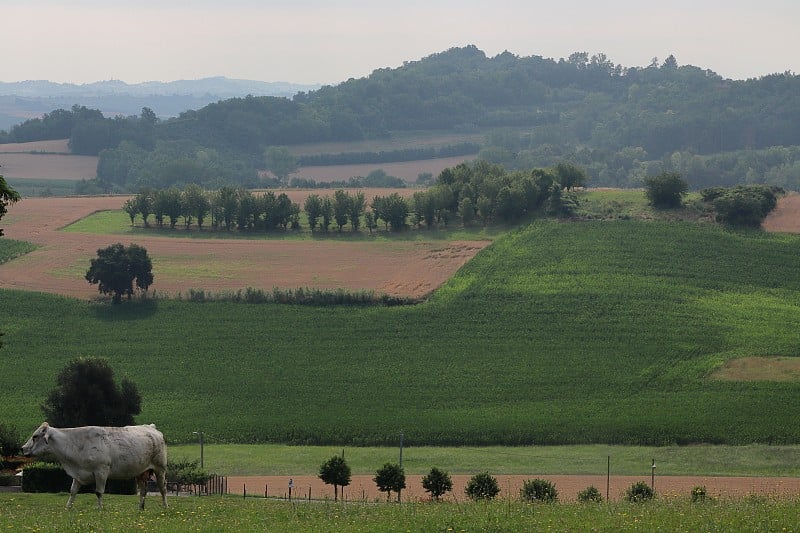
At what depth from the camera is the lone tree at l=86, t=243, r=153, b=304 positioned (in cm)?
10144

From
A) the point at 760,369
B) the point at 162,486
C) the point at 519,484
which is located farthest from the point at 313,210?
the point at 162,486

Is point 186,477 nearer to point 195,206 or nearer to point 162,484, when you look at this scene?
point 162,484

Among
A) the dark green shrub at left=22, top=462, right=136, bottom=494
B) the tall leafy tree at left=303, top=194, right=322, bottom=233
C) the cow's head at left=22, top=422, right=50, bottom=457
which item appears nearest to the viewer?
the cow's head at left=22, top=422, right=50, bottom=457

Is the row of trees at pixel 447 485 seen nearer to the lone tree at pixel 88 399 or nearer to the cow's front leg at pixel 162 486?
the cow's front leg at pixel 162 486

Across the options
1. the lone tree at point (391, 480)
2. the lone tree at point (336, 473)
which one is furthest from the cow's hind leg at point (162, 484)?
the lone tree at point (336, 473)

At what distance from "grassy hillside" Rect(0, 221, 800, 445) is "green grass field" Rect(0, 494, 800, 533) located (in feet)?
116

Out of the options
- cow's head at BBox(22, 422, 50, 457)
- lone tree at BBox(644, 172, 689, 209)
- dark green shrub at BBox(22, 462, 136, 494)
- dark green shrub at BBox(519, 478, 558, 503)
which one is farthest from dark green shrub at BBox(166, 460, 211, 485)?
lone tree at BBox(644, 172, 689, 209)

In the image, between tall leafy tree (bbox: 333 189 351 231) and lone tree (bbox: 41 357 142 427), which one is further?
tall leafy tree (bbox: 333 189 351 231)

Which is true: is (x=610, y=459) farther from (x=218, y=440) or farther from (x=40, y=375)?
(x=40, y=375)

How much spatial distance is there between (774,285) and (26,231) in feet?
240

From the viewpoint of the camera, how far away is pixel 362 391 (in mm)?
79750

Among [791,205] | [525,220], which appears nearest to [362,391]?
[525,220]

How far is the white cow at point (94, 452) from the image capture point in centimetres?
3578

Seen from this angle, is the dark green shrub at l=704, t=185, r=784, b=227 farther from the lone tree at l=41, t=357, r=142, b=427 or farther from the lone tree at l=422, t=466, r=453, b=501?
the lone tree at l=422, t=466, r=453, b=501
